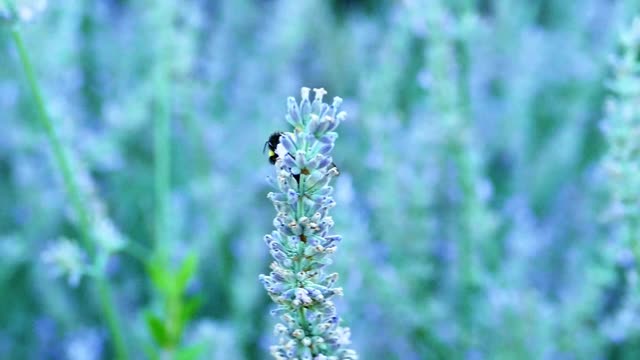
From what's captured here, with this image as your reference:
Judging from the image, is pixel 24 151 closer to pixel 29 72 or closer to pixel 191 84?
pixel 191 84

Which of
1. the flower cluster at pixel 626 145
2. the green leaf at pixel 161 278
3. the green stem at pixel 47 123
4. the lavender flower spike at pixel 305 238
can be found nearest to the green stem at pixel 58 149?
the green stem at pixel 47 123

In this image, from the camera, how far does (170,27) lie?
156cm

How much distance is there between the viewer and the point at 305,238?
2.28 feet

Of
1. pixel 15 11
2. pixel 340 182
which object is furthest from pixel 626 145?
pixel 15 11

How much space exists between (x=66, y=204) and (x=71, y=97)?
24cm

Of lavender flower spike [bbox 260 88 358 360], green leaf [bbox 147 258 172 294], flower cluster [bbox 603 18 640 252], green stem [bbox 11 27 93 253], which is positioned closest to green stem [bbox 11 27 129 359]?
green stem [bbox 11 27 93 253]

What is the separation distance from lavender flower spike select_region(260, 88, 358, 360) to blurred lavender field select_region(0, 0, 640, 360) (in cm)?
57

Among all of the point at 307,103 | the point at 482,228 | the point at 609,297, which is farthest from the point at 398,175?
the point at 307,103

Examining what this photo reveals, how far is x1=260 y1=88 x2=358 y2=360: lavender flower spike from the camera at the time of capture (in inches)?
27.2

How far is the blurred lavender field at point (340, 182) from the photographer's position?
1.54 metres

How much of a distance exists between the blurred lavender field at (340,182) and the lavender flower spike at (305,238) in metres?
0.57

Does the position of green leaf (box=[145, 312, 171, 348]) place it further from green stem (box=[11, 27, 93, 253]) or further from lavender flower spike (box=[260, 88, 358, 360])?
lavender flower spike (box=[260, 88, 358, 360])

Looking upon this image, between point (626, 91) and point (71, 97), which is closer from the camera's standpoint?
point (626, 91)

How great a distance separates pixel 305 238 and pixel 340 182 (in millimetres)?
922
